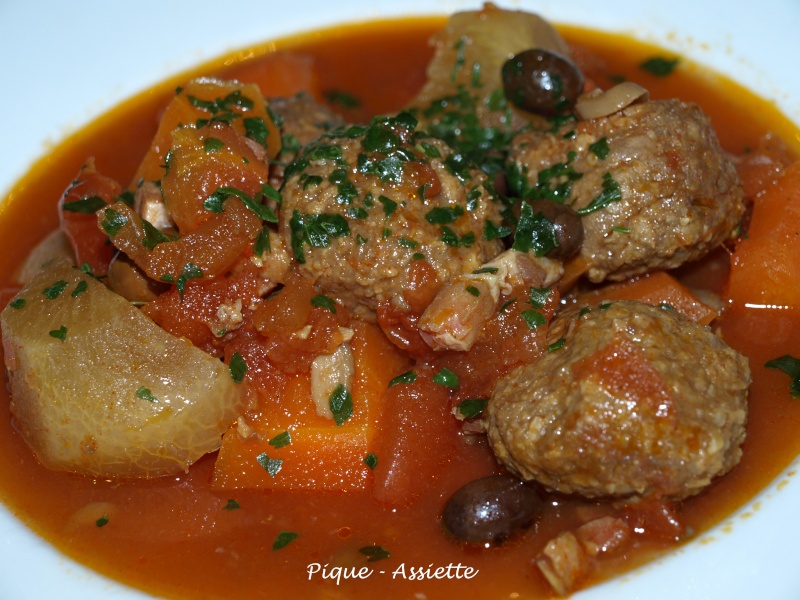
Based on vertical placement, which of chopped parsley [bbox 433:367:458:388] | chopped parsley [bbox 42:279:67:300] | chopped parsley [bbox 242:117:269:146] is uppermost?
chopped parsley [bbox 242:117:269:146]

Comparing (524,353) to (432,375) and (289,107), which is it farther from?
(289,107)

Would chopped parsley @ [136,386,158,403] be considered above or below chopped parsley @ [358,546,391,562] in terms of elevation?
above

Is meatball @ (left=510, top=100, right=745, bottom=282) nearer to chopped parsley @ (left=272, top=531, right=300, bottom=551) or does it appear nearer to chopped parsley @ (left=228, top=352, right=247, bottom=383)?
chopped parsley @ (left=228, top=352, right=247, bottom=383)

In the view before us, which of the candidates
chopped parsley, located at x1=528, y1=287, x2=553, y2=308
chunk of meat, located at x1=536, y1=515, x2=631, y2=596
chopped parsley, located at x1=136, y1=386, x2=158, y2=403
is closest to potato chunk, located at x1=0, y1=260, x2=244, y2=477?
chopped parsley, located at x1=136, y1=386, x2=158, y2=403

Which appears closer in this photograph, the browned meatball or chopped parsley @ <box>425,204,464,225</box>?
chopped parsley @ <box>425,204,464,225</box>

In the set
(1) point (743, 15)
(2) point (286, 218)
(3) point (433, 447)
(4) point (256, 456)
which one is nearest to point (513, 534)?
(3) point (433, 447)

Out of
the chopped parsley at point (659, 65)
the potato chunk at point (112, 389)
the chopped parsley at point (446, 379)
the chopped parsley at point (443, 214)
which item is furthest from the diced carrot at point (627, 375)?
the chopped parsley at point (659, 65)
